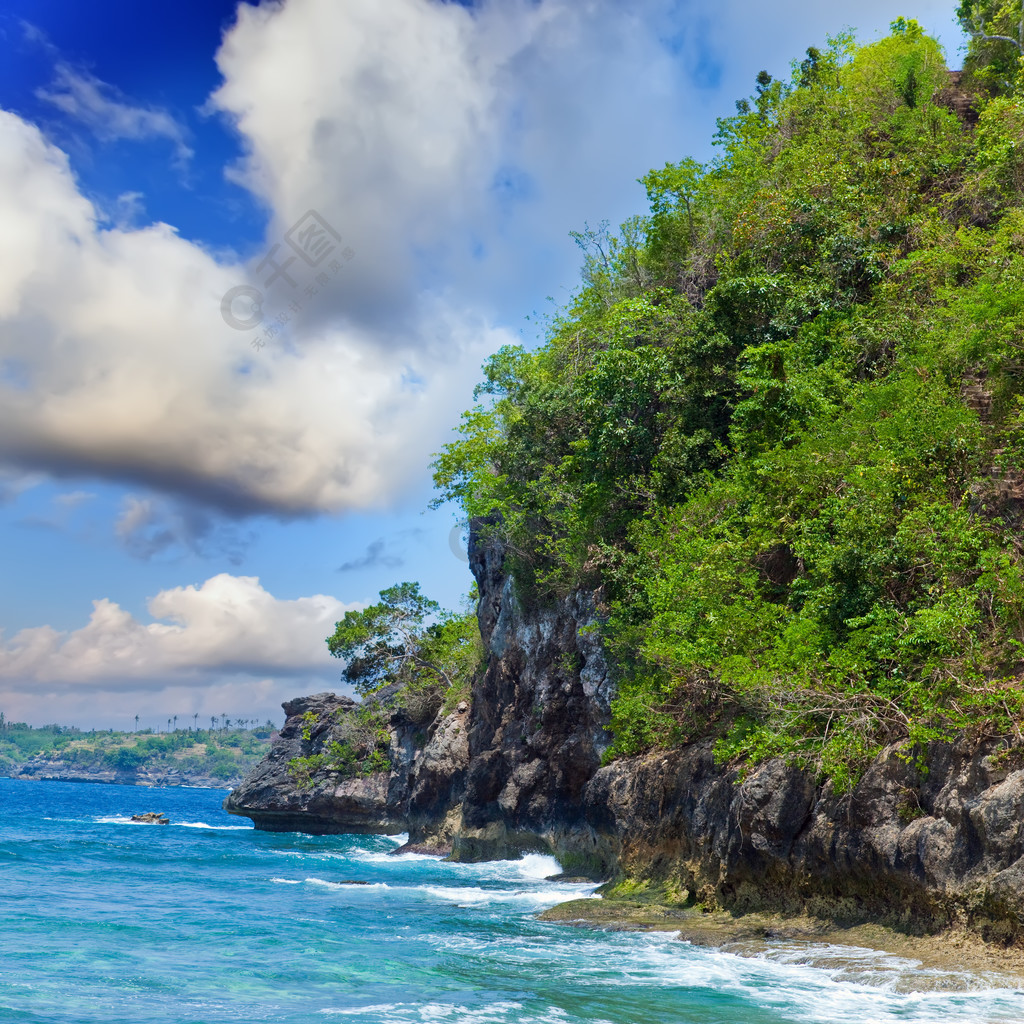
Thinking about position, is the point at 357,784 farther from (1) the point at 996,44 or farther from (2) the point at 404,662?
(1) the point at 996,44

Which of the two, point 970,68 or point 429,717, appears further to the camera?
point 429,717

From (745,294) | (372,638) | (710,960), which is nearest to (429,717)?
(372,638)

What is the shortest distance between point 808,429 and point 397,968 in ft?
42.8

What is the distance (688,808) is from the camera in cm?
1709

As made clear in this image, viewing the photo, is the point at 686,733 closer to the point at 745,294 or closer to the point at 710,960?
the point at 710,960

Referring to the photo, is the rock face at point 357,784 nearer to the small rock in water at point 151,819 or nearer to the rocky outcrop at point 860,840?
the small rock in water at point 151,819

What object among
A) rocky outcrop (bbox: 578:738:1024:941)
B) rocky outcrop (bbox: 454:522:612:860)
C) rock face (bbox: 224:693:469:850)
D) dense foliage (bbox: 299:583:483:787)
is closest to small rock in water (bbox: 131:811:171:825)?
rock face (bbox: 224:693:469:850)

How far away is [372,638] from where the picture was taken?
149 ft

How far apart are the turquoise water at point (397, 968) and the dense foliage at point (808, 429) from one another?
328 centimetres

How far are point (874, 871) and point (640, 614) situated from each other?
9558 millimetres

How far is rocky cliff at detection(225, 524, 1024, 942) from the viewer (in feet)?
35.8

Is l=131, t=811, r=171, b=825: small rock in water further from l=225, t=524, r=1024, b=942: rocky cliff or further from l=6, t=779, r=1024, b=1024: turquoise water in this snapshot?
l=6, t=779, r=1024, b=1024: turquoise water

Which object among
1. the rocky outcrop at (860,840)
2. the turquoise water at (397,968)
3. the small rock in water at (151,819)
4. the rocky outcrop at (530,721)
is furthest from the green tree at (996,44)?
the small rock in water at (151,819)

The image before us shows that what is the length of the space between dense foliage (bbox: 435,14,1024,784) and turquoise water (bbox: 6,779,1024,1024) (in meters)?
3.28
